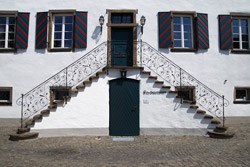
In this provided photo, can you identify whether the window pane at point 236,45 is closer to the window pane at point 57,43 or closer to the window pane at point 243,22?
the window pane at point 243,22

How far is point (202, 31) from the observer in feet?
31.9

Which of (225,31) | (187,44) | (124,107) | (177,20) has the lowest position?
(124,107)

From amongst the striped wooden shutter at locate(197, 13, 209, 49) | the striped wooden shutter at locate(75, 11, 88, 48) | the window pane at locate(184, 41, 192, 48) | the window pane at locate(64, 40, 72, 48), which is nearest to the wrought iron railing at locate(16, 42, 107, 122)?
the striped wooden shutter at locate(75, 11, 88, 48)

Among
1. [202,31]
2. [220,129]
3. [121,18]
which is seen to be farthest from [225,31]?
[121,18]

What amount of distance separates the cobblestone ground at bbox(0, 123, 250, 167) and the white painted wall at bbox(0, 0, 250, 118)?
2572 mm

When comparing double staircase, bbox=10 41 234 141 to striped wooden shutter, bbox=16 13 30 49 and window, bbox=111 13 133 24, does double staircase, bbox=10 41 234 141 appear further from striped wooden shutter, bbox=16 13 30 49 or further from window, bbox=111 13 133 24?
striped wooden shutter, bbox=16 13 30 49

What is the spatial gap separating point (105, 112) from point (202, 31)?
6.44 metres

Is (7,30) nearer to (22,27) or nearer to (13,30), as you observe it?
(13,30)

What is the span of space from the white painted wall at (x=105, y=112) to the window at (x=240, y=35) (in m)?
5.04

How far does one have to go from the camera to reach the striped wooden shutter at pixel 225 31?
974cm

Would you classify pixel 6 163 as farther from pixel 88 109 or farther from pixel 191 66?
pixel 191 66

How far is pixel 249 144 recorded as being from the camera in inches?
256

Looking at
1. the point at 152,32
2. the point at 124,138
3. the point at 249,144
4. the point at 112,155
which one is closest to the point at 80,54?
the point at 152,32

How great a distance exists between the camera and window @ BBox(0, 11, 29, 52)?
9547 mm
